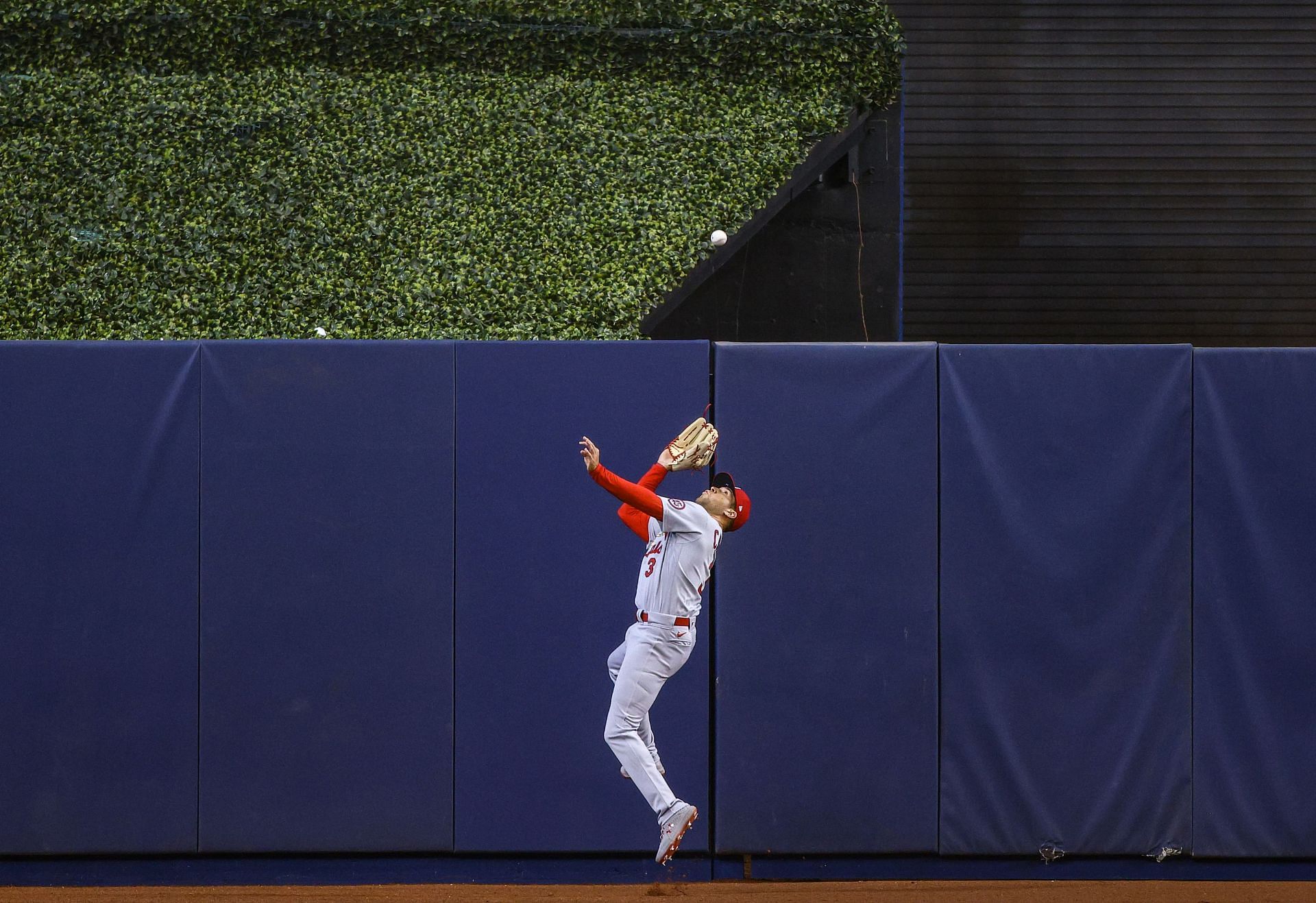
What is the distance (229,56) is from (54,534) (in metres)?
4.91

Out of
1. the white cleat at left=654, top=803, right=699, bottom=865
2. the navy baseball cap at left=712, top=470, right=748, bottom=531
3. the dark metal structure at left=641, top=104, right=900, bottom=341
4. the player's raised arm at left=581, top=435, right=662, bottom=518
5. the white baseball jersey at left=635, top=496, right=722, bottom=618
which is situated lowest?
the white cleat at left=654, top=803, right=699, bottom=865

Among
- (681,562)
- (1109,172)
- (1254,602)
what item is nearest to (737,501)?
(681,562)

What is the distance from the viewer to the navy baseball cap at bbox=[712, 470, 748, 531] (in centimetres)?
505

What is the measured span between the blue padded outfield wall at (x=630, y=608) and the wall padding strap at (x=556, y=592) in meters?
0.02

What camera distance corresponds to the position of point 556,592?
5.66m

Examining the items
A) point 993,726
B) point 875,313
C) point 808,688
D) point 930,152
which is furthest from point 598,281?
point 993,726

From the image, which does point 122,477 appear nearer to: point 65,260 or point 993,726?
point 65,260

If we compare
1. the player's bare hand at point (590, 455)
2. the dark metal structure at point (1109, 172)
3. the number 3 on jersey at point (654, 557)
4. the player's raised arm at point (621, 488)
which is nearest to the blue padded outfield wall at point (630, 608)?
the number 3 on jersey at point (654, 557)

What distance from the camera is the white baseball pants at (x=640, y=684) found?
192 inches

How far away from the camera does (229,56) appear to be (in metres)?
8.71

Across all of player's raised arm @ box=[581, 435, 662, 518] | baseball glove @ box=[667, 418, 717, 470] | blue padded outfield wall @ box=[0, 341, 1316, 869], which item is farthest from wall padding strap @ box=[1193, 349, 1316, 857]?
player's raised arm @ box=[581, 435, 662, 518]

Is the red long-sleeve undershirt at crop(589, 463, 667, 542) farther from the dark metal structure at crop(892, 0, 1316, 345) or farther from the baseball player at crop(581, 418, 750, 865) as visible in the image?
the dark metal structure at crop(892, 0, 1316, 345)

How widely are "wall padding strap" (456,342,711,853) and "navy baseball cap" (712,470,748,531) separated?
63 cm

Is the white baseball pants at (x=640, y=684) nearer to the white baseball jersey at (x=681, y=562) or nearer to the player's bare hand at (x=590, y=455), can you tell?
the white baseball jersey at (x=681, y=562)
